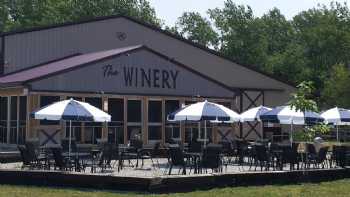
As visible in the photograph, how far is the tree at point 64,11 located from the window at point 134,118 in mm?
38354

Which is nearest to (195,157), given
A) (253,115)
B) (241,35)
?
(253,115)

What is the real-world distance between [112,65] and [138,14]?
Result: 4383 cm

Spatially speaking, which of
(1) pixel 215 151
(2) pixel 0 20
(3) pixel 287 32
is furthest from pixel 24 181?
(3) pixel 287 32

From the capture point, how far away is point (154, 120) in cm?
2783

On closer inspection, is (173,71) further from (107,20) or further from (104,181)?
(104,181)

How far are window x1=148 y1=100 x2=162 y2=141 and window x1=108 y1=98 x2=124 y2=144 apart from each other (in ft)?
4.32

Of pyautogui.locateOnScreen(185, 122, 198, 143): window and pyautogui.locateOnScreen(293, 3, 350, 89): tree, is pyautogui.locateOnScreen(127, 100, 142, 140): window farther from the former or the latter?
pyautogui.locateOnScreen(293, 3, 350, 89): tree

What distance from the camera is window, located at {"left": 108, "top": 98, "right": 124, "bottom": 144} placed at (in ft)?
87.9

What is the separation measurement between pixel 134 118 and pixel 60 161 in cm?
963

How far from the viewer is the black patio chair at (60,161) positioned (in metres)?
17.7

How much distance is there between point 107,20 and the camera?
1319 inches

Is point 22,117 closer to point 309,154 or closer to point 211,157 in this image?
point 211,157

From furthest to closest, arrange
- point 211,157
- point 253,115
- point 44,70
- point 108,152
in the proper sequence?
point 44,70, point 253,115, point 108,152, point 211,157

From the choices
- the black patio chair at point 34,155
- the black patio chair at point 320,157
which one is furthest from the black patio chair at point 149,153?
the black patio chair at point 320,157
